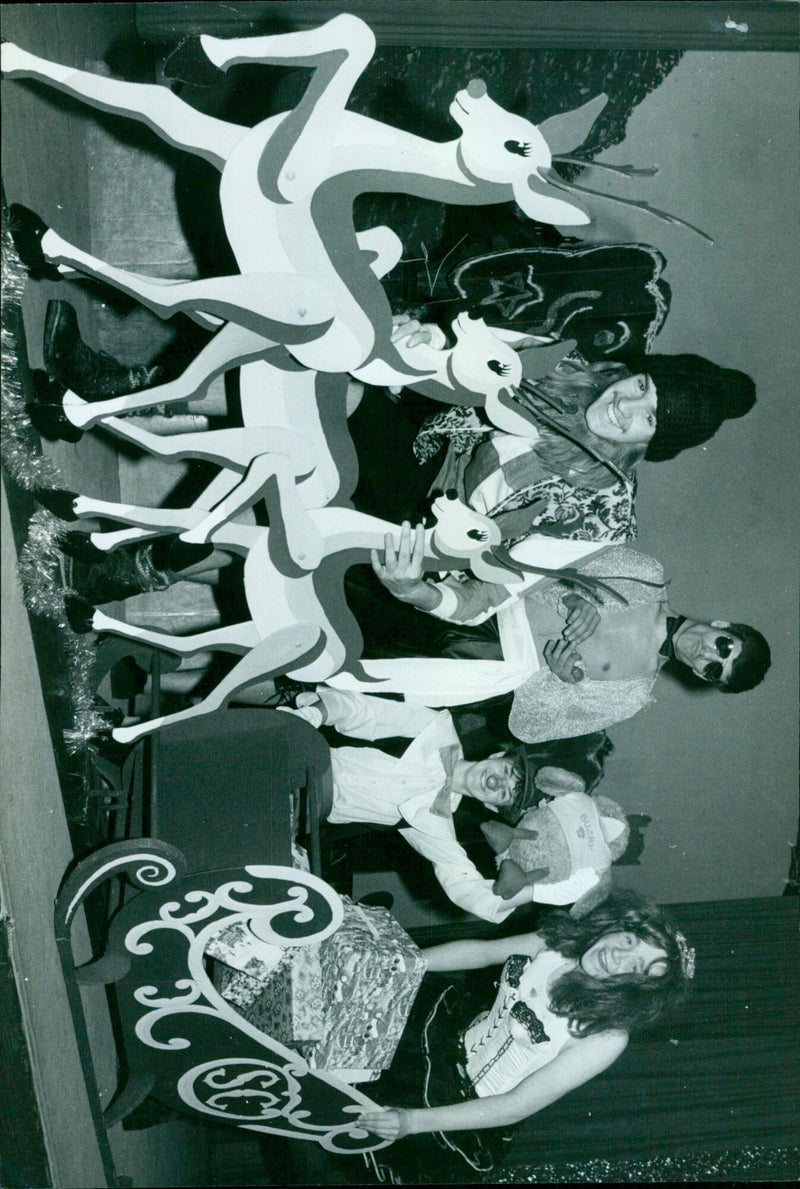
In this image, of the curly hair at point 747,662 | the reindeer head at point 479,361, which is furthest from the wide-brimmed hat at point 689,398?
the curly hair at point 747,662

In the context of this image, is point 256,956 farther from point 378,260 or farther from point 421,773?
point 378,260

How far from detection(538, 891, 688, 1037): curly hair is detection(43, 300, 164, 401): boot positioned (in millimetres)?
1045

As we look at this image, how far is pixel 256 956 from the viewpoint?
5.26 ft

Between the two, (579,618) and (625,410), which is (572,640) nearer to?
(579,618)

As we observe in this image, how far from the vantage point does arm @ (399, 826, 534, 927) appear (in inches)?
64.1

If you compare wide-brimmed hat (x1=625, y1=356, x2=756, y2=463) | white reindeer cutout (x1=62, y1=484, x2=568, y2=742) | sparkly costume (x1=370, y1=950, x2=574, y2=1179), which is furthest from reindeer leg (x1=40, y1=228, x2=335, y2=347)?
sparkly costume (x1=370, y1=950, x2=574, y2=1179)

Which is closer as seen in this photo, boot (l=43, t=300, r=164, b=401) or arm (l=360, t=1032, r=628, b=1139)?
boot (l=43, t=300, r=164, b=401)

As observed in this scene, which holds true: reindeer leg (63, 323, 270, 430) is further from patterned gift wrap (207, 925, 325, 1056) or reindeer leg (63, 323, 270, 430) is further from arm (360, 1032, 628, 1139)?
arm (360, 1032, 628, 1139)

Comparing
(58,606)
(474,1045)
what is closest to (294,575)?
(58,606)

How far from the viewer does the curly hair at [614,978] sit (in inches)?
64.2

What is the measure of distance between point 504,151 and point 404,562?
576mm

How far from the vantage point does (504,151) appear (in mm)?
1395

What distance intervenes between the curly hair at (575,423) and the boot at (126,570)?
1.72 feet

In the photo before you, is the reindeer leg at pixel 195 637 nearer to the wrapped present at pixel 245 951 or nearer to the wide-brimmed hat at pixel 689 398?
the wrapped present at pixel 245 951
